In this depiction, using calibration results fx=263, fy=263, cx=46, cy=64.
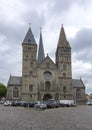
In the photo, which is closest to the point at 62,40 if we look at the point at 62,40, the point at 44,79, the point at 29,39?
the point at 62,40

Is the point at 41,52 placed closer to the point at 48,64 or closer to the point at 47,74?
the point at 48,64

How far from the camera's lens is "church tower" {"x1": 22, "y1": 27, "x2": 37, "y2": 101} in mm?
78250

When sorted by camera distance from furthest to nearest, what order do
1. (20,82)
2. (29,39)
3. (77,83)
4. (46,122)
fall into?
(77,83) → (29,39) → (20,82) → (46,122)

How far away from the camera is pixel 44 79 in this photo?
79.9 meters

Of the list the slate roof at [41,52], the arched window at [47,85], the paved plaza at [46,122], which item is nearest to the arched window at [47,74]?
the arched window at [47,85]

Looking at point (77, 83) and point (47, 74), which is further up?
point (47, 74)

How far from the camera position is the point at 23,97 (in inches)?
3063

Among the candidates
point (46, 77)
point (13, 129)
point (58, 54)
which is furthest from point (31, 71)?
point (13, 129)

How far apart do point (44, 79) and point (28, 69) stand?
5734 mm

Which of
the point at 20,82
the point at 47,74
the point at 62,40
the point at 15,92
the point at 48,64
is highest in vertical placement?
the point at 62,40

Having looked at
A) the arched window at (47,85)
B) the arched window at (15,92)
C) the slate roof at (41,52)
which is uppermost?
the slate roof at (41,52)

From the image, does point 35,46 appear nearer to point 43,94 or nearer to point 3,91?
point 43,94

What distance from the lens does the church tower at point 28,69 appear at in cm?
7825

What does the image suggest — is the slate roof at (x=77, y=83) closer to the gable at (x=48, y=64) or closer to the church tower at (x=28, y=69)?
the gable at (x=48, y=64)
